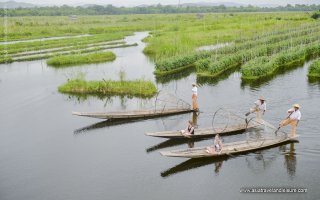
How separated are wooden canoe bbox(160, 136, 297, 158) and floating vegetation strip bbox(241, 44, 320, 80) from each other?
1580 cm

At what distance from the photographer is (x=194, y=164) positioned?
19.2m

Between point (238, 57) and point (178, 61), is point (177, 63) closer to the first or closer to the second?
point (178, 61)

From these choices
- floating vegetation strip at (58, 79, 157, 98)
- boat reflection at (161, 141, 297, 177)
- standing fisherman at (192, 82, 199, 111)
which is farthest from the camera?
floating vegetation strip at (58, 79, 157, 98)

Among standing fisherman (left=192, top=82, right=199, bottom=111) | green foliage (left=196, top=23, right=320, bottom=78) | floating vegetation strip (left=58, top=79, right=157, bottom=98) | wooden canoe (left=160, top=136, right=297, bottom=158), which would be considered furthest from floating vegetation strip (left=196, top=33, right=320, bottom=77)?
wooden canoe (left=160, top=136, right=297, bottom=158)

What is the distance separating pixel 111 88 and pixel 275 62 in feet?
60.7

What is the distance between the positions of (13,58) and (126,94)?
2647 cm

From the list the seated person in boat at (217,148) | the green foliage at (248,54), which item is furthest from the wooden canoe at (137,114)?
the green foliage at (248,54)

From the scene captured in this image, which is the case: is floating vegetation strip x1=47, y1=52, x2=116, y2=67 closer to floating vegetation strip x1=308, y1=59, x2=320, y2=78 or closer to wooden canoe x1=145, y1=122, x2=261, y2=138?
floating vegetation strip x1=308, y1=59, x2=320, y2=78

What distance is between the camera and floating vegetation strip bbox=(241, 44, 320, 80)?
35.8 metres

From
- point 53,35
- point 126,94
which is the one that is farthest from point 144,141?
point 53,35

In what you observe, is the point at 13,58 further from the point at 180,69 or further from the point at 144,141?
the point at 144,141

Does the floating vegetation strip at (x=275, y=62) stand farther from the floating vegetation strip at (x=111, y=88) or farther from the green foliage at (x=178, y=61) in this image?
the floating vegetation strip at (x=111, y=88)

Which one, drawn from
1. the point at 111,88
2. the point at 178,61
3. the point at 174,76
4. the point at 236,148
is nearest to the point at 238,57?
the point at 178,61

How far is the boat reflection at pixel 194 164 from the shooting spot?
18.4m
